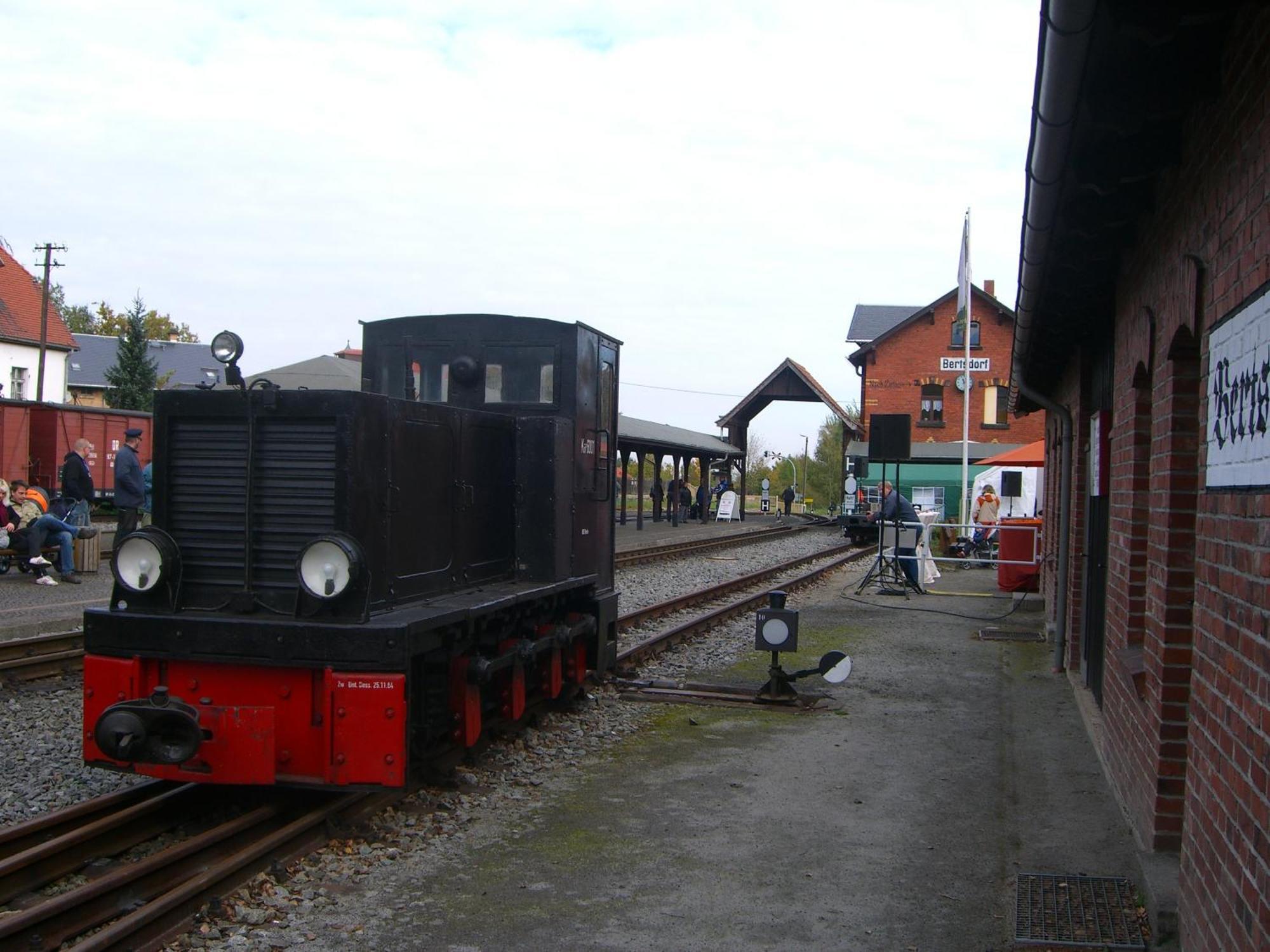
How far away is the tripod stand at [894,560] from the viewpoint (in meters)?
17.6

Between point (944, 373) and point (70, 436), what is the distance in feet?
109

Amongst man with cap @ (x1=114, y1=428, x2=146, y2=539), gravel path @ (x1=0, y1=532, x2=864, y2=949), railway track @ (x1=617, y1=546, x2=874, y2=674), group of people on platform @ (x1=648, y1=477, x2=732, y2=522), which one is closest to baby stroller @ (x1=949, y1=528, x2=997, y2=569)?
railway track @ (x1=617, y1=546, x2=874, y2=674)

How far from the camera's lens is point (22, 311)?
4719cm

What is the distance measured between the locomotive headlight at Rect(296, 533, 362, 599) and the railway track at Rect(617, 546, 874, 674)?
15.8 feet

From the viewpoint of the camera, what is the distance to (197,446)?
5.77m

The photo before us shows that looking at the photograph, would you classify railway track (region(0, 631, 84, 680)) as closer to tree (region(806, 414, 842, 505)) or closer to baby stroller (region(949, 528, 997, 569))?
baby stroller (region(949, 528, 997, 569))

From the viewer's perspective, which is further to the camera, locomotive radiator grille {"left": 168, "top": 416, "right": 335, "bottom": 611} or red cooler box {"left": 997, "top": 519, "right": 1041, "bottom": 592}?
red cooler box {"left": 997, "top": 519, "right": 1041, "bottom": 592}

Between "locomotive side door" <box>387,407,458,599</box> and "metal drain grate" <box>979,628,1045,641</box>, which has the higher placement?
"locomotive side door" <box>387,407,458,599</box>

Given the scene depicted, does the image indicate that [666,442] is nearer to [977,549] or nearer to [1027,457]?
[977,549]

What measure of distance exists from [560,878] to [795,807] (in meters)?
1.66

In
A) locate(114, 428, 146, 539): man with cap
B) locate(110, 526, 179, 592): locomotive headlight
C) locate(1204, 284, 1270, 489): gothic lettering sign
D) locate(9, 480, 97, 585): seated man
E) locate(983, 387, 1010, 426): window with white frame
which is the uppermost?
locate(983, 387, 1010, 426): window with white frame

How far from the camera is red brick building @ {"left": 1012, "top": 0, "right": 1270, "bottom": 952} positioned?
299 centimetres

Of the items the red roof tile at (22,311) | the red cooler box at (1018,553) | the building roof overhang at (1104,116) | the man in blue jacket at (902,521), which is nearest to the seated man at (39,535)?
the man in blue jacket at (902,521)

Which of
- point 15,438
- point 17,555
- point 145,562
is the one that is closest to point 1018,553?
point 17,555
